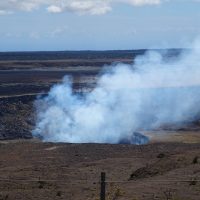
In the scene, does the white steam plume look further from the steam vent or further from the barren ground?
the barren ground

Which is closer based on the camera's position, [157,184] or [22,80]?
[157,184]

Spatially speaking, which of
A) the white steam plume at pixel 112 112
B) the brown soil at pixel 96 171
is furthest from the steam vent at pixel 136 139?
the brown soil at pixel 96 171

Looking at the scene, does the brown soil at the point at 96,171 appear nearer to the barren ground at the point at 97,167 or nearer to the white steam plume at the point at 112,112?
the barren ground at the point at 97,167

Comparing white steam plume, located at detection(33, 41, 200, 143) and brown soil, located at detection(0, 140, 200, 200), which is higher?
white steam plume, located at detection(33, 41, 200, 143)

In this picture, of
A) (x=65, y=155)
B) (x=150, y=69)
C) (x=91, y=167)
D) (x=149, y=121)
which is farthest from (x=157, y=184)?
(x=150, y=69)

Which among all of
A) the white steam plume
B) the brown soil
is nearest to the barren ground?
the brown soil

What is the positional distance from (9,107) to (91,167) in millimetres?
33518

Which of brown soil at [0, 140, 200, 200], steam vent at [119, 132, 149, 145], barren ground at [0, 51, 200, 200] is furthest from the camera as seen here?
steam vent at [119, 132, 149, 145]

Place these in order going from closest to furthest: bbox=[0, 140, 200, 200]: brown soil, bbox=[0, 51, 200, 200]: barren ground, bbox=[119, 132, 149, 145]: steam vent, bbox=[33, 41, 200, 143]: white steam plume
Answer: bbox=[0, 140, 200, 200]: brown soil
bbox=[0, 51, 200, 200]: barren ground
bbox=[119, 132, 149, 145]: steam vent
bbox=[33, 41, 200, 143]: white steam plume

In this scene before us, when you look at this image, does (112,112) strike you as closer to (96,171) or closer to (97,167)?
(97,167)

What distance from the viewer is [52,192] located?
21906 mm

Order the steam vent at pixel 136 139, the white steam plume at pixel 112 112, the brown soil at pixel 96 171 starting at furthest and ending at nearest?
the white steam plume at pixel 112 112
the steam vent at pixel 136 139
the brown soil at pixel 96 171

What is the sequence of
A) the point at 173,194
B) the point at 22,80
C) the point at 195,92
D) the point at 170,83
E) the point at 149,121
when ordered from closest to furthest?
the point at 173,194 → the point at 149,121 → the point at 195,92 → the point at 170,83 → the point at 22,80

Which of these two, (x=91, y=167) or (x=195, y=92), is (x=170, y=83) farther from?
(x=91, y=167)
